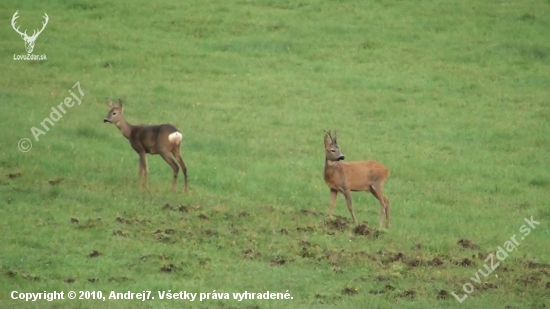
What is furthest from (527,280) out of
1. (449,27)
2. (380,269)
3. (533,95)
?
(449,27)

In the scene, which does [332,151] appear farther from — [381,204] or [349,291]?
[349,291]

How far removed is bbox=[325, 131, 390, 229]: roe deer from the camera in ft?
46.9

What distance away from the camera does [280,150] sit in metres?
18.9

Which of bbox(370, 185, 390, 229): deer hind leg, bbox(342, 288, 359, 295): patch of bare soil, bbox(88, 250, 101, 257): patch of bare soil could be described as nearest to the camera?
bbox(342, 288, 359, 295): patch of bare soil

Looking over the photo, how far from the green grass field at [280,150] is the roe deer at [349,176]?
520 mm

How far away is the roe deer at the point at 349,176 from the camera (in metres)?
14.3

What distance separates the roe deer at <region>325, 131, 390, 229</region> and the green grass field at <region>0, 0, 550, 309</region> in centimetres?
52

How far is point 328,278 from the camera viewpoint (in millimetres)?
11492

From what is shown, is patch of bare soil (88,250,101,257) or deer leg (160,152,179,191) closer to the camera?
patch of bare soil (88,250,101,257)

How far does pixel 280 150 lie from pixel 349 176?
15.5ft

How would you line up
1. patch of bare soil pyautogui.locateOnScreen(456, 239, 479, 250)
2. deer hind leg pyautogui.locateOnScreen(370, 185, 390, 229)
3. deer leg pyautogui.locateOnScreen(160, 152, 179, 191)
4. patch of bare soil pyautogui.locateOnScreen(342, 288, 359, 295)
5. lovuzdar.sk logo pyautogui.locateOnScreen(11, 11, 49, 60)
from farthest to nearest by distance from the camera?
1. lovuzdar.sk logo pyautogui.locateOnScreen(11, 11, 49, 60)
2. deer leg pyautogui.locateOnScreen(160, 152, 179, 191)
3. deer hind leg pyautogui.locateOnScreen(370, 185, 390, 229)
4. patch of bare soil pyautogui.locateOnScreen(456, 239, 479, 250)
5. patch of bare soil pyautogui.locateOnScreen(342, 288, 359, 295)

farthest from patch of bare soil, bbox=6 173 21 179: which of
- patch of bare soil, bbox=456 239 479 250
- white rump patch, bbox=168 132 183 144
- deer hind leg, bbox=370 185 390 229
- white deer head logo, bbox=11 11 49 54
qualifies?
white deer head logo, bbox=11 11 49 54

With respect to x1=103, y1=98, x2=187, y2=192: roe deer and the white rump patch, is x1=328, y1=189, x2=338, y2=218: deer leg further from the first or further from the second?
the white rump patch

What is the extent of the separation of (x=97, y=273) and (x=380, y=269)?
12.6 feet
